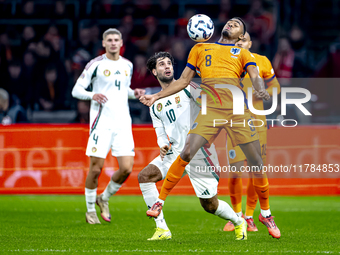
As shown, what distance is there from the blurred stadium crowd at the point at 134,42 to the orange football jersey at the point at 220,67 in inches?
245

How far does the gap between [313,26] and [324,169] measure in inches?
240

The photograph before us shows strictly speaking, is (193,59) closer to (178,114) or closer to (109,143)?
(178,114)

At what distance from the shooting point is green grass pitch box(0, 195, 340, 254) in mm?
5215

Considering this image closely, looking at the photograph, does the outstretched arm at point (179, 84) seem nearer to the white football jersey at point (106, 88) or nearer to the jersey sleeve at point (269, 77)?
the jersey sleeve at point (269, 77)

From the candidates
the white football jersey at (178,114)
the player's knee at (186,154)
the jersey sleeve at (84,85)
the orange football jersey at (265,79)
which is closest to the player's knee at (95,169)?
the jersey sleeve at (84,85)

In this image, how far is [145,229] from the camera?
6840mm

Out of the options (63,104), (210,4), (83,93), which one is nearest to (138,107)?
(63,104)

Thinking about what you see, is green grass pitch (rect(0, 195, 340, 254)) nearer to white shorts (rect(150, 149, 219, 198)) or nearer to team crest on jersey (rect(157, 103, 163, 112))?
white shorts (rect(150, 149, 219, 198))

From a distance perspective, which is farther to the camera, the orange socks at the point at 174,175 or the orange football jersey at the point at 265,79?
the orange football jersey at the point at 265,79

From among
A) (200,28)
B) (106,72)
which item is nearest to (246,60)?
(200,28)

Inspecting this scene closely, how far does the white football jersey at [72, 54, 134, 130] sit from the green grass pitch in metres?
1.45

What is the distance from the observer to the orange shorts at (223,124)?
17.9ft

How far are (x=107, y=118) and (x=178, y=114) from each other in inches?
75.9

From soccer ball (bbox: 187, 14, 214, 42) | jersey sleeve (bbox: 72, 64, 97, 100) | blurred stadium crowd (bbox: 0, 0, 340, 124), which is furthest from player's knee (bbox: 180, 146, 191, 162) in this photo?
blurred stadium crowd (bbox: 0, 0, 340, 124)
